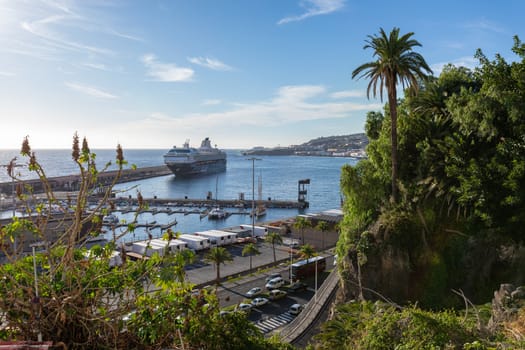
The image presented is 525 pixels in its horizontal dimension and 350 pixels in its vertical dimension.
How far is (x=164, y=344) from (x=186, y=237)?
136ft

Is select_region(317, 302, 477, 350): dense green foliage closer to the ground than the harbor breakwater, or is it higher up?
higher up

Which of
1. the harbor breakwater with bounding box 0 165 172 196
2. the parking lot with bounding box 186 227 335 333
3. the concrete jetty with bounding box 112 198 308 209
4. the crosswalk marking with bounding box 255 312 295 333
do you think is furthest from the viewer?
the harbor breakwater with bounding box 0 165 172 196

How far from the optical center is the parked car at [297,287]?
106 ft

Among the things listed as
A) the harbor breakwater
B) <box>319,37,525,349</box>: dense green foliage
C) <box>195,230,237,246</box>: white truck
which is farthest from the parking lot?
the harbor breakwater

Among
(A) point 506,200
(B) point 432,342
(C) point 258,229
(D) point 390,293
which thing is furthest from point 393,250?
(C) point 258,229

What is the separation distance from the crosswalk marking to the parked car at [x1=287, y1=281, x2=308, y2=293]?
488cm

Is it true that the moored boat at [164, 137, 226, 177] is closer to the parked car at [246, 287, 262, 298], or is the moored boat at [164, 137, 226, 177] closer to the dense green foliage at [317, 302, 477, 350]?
the parked car at [246, 287, 262, 298]

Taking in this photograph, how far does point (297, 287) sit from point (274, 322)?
22.6 feet

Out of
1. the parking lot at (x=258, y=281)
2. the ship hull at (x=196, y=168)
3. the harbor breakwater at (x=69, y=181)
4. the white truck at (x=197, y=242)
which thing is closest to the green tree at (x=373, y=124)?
the parking lot at (x=258, y=281)

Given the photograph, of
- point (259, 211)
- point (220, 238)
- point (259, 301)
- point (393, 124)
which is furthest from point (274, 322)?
point (259, 211)

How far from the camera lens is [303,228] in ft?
158

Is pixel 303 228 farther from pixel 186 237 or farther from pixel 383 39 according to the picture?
pixel 383 39

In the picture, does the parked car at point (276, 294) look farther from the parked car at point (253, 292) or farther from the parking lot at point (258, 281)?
the parked car at point (253, 292)

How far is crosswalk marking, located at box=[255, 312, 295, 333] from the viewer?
978 inches
